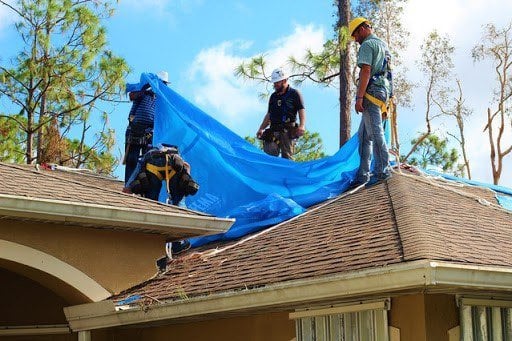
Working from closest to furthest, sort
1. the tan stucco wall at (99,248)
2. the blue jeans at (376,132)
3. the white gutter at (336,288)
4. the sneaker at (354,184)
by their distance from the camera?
the white gutter at (336,288) → the tan stucco wall at (99,248) → the blue jeans at (376,132) → the sneaker at (354,184)

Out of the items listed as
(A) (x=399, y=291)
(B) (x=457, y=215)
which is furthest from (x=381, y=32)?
(A) (x=399, y=291)

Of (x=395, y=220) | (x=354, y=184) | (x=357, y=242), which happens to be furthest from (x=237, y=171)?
(x=357, y=242)

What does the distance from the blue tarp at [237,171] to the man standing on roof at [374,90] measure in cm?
67

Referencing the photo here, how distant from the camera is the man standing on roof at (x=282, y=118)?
12.3 meters

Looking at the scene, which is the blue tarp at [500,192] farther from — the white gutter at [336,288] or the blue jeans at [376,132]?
the white gutter at [336,288]

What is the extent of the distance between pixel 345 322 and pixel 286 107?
5.22 m

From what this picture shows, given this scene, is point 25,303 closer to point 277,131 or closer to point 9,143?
point 277,131

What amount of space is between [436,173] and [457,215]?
11.5 ft

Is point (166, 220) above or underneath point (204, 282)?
above

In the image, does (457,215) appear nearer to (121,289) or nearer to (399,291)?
(399,291)

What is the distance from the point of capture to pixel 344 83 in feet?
62.4

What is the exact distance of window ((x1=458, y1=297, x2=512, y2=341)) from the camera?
23.4 ft

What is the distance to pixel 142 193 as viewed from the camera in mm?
11203

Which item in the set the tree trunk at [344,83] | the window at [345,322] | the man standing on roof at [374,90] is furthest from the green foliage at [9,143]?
the window at [345,322]
